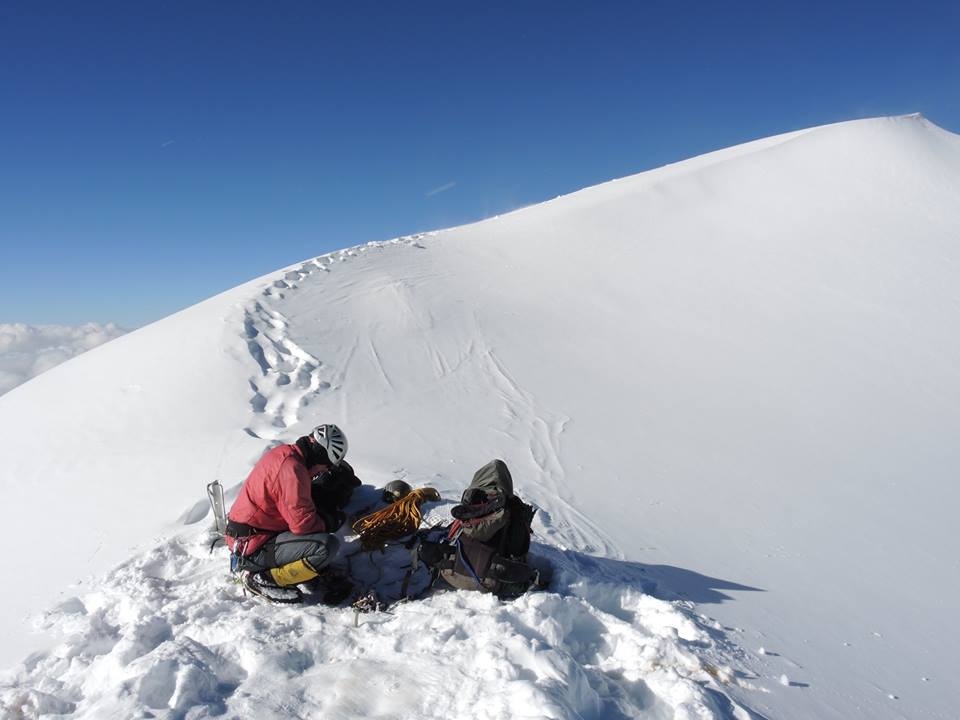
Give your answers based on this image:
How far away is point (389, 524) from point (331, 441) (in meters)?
1.22

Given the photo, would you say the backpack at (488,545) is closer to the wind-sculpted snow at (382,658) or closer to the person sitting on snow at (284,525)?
the wind-sculpted snow at (382,658)

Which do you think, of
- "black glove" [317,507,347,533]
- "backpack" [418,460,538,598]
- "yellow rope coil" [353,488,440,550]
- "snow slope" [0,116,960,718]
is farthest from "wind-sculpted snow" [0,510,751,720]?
"black glove" [317,507,347,533]

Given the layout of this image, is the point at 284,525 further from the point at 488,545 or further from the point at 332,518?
the point at 488,545

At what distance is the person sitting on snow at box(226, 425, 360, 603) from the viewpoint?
4.80 m

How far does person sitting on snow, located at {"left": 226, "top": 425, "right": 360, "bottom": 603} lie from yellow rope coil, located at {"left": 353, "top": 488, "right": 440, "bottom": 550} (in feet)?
2.37

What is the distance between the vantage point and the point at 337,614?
4641 mm

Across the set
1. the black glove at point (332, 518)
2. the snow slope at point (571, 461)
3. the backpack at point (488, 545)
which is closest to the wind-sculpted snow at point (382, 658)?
the snow slope at point (571, 461)

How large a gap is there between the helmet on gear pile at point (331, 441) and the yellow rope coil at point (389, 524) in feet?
3.16

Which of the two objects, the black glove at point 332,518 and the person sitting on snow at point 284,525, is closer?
the person sitting on snow at point 284,525

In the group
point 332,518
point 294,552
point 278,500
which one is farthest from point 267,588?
point 332,518

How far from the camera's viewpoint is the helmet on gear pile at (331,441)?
502cm

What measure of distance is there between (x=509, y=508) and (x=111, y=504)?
575cm

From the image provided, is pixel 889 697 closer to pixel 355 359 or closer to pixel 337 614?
pixel 337 614

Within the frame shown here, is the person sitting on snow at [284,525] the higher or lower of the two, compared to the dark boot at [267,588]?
higher
